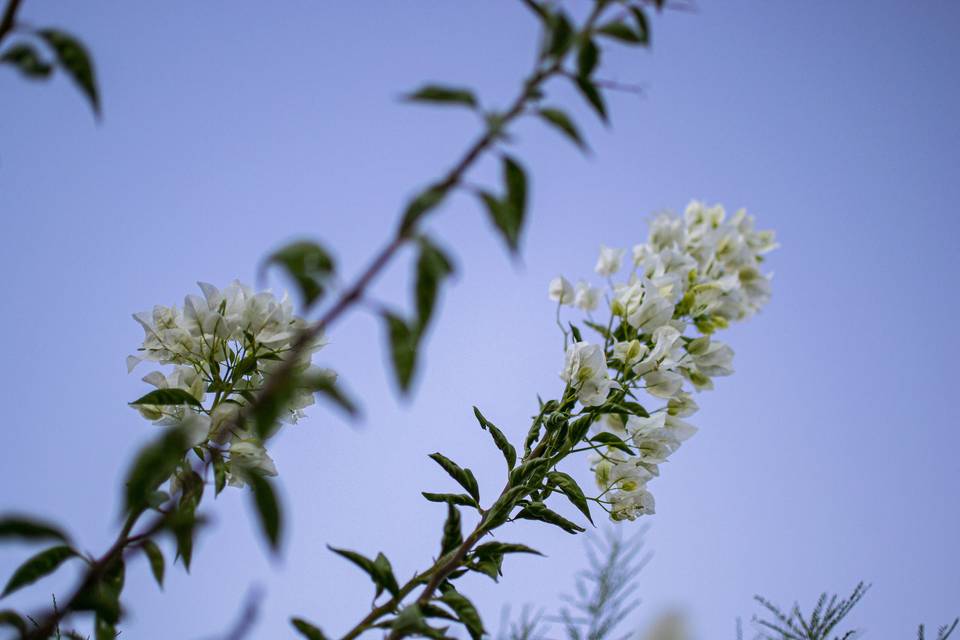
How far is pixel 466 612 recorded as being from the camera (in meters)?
0.98

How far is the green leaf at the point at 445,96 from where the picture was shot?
2.19 feet

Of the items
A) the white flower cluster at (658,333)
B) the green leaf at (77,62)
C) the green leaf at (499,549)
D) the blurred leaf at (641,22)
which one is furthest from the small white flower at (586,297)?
the green leaf at (77,62)

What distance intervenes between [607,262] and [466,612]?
1.21m

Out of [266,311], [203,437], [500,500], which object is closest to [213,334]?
[266,311]

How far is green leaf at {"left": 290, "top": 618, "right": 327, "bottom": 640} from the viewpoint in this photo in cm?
89

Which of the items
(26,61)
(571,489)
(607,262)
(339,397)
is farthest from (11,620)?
(607,262)

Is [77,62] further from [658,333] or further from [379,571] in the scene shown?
[658,333]

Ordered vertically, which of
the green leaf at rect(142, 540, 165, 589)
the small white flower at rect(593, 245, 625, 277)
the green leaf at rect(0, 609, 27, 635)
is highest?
the small white flower at rect(593, 245, 625, 277)

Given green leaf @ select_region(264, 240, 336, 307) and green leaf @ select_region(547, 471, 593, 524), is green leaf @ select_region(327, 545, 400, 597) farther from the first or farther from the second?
green leaf @ select_region(264, 240, 336, 307)

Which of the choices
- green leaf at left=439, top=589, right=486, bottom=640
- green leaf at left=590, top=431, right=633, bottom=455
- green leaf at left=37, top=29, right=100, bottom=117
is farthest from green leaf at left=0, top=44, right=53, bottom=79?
green leaf at left=590, top=431, right=633, bottom=455

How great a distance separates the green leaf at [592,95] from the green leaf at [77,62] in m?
0.42

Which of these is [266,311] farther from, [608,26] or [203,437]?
[608,26]

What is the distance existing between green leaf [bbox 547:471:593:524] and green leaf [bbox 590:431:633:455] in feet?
0.57

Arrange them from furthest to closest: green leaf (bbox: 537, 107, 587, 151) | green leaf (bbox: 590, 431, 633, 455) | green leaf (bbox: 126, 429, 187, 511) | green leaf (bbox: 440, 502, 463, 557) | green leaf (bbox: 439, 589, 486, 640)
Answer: green leaf (bbox: 590, 431, 633, 455)
green leaf (bbox: 440, 502, 463, 557)
green leaf (bbox: 439, 589, 486, 640)
green leaf (bbox: 537, 107, 587, 151)
green leaf (bbox: 126, 429, 187, 511)
